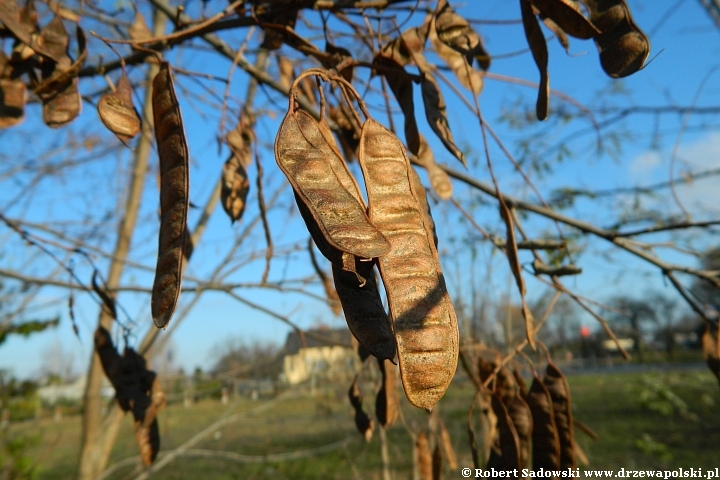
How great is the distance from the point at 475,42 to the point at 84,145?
415 cm

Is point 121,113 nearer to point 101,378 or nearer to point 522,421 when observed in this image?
point 522,421

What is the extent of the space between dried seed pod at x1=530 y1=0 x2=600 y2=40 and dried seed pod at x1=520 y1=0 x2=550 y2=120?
0.02 m

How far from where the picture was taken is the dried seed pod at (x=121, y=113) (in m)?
1.15

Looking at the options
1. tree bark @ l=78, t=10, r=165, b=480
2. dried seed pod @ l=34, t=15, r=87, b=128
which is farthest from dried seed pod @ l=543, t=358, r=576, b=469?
tree bark @ l=78, t=10, r=165, b=480

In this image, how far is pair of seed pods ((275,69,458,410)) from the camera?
25.0 inches

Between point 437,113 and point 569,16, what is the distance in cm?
35

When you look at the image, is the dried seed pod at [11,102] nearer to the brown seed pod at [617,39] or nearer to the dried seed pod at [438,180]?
the dried seed pod at [438,180]

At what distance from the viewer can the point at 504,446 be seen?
1231 millimetres

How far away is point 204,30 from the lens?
1.25 m

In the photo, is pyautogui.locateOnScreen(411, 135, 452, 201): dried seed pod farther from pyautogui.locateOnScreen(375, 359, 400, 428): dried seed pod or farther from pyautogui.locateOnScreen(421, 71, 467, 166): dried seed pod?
pyautogui.locateOnScreen(375, 359, 400, 428): dried seed pod

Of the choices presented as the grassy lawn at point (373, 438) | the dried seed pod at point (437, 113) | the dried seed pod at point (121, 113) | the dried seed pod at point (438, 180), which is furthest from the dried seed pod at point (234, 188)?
the grassy lawn at point (373, 438)

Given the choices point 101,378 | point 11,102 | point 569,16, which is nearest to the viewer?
point 569,16

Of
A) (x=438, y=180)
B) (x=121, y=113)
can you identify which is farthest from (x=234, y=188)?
(x=438, y=180)

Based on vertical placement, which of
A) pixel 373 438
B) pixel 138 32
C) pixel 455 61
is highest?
pixel 138 32
